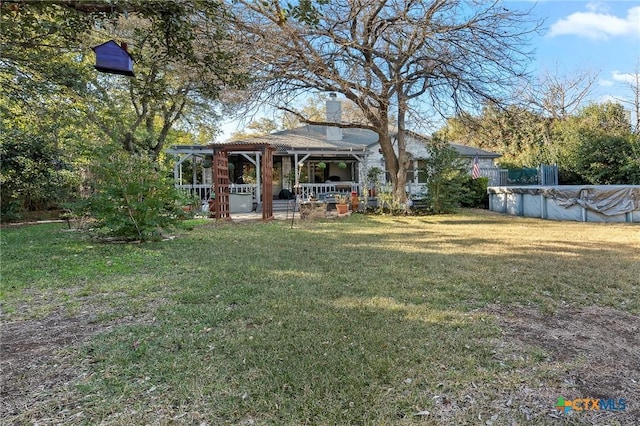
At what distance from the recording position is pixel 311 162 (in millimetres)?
20078

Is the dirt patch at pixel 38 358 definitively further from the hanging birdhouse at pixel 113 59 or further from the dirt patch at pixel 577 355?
the dirt patch at pixel 577 355

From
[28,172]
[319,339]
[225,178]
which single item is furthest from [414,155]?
[319,339]

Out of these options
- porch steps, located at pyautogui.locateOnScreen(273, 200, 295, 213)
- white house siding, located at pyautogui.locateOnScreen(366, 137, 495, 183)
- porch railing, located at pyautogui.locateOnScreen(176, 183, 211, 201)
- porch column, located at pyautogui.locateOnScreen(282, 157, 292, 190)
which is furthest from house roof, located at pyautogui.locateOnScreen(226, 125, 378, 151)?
porch railing, located at pyautogui.locateOnScreen(176, 183, 211, 201)

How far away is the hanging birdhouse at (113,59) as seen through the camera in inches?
164

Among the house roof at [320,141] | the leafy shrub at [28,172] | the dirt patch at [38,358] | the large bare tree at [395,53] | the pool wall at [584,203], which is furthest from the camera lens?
the house roof at [320,141]

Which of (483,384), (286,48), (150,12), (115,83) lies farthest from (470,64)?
(115,83)

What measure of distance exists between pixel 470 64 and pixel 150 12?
10045mm

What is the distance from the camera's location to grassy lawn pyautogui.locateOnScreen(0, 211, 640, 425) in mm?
2115

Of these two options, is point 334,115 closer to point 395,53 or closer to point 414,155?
point 395,53

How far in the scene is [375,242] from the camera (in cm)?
787

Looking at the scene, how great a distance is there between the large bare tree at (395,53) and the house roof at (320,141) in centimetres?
377

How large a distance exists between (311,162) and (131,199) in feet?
43.8

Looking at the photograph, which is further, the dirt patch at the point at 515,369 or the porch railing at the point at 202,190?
the porch railing at the point at 202,190

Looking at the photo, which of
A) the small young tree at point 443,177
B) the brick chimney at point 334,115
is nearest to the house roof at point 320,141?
the brick chimney at point 334,115
